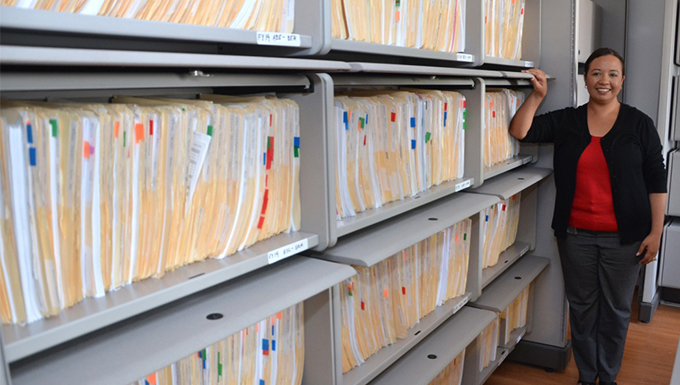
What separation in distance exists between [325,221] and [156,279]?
43 cm

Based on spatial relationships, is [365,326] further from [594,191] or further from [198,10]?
[594,191]

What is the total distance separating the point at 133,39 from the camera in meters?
1.03

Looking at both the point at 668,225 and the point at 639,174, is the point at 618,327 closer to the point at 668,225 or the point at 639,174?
the point at 639,174

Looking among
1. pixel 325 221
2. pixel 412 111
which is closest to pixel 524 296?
pixel 412 111

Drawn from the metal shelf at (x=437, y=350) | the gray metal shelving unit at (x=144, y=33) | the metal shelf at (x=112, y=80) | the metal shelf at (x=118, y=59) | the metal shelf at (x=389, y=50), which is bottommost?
the metal shelf at (x=437, y=350)

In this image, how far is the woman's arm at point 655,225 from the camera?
8.41ft

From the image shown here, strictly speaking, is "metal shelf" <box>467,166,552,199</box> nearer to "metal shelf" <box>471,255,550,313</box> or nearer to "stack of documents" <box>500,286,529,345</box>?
"metal shelf" <box>471,255,550,313</box>

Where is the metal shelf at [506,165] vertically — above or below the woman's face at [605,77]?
below

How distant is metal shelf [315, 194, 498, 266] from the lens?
1.43 metres

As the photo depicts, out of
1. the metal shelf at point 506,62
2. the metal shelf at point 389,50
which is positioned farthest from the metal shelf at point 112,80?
the metal shelf at point 506,62

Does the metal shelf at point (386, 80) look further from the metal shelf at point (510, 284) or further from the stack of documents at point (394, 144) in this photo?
the metal shelf at point (510, 284)

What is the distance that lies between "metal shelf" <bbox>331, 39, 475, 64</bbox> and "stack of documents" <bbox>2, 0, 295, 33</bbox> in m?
0.15

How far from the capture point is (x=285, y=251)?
3.98 feet

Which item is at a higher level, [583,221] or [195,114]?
[195,114]
